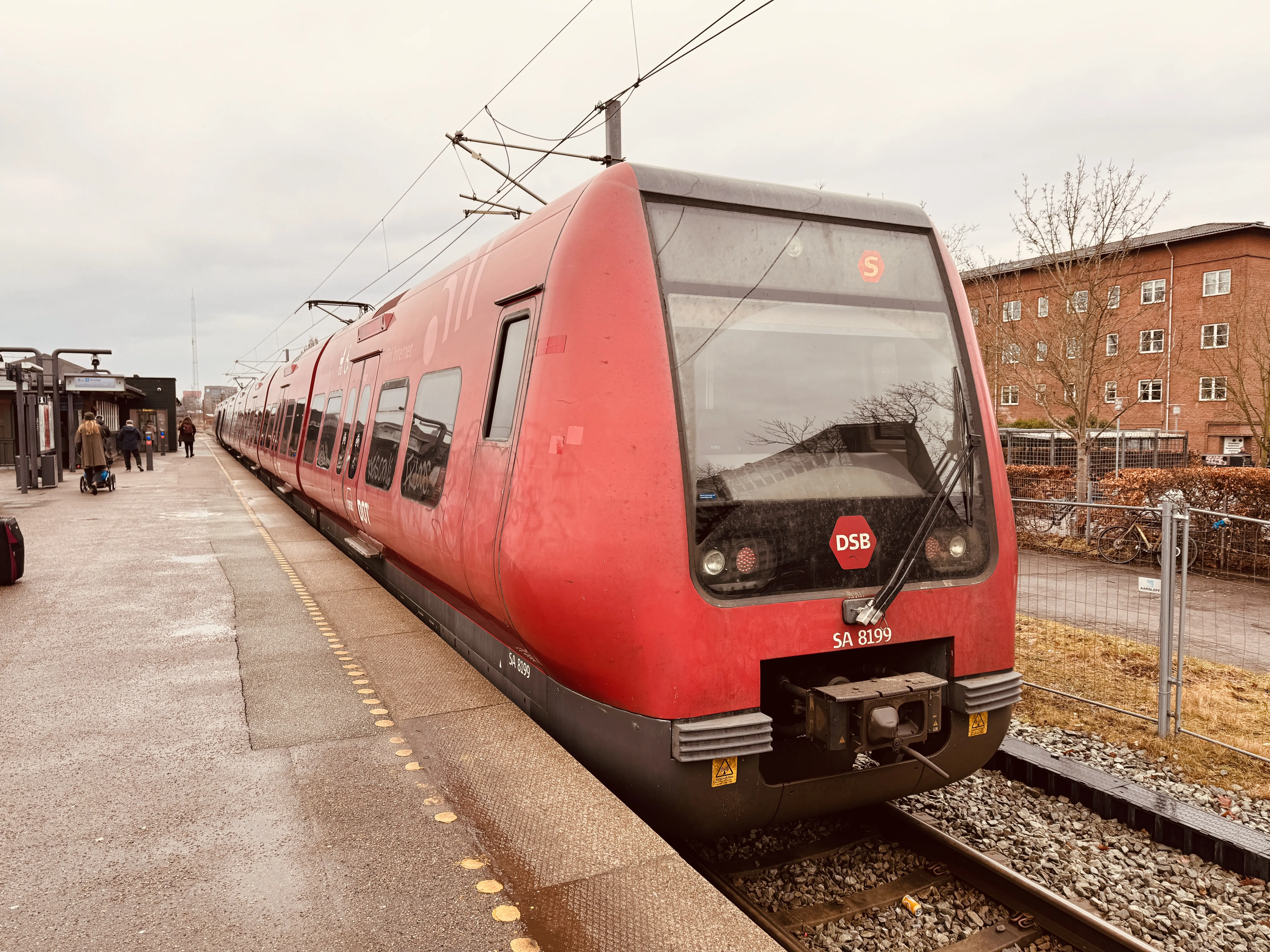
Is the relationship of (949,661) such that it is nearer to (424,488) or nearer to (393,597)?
(424,488)

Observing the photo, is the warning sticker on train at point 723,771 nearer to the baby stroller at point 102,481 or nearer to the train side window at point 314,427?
the train side window at point 314,427

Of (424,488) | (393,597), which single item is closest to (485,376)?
(424,488)

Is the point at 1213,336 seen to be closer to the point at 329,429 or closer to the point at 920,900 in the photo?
the point at 329,429

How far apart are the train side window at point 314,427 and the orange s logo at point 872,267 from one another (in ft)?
28.1

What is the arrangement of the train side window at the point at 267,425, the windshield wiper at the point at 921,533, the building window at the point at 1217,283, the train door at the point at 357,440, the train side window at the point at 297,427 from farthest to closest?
the building window at the point at 1217,283
the train side window at the point at 267,425
the train side window at the point at 297,427
the train door at the point at 357,440
the windshield wiper at the point at 921,533

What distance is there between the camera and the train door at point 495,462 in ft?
13.3

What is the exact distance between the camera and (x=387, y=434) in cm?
703

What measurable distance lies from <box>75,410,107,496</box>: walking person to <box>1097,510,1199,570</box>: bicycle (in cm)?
1894

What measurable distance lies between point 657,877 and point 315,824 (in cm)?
136

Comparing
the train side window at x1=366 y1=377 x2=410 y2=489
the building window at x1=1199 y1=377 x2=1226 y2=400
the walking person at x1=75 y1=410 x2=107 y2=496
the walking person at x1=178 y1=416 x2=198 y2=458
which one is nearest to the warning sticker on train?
the train side window at x1=366 y1=377 x2=410 y2=489

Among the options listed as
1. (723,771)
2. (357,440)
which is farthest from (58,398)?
(723,771)

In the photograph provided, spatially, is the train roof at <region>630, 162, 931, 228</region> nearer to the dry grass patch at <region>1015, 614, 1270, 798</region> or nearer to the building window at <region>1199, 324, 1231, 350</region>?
the dry grass patch at <region>1015, 614, 1270, 798</region>

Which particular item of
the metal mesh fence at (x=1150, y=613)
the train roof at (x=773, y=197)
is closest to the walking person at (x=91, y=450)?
the metal mesh fence at (x=1150, y=613)

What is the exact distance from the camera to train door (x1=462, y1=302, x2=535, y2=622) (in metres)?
4.06
